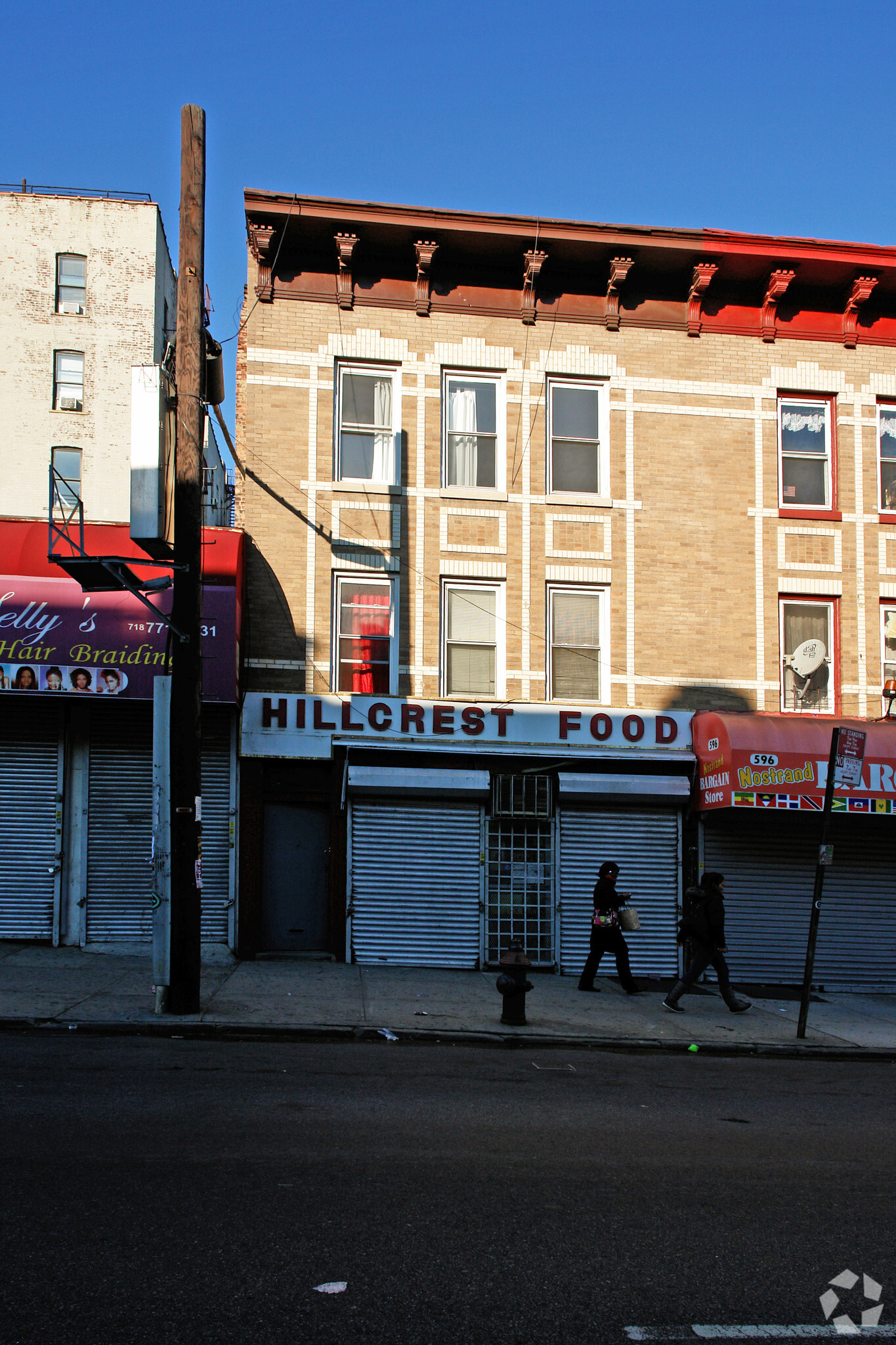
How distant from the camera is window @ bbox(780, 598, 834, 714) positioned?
17.1 m

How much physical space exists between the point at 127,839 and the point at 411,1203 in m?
10.8

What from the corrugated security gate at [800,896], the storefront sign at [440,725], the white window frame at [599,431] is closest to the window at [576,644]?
the storefront sign at [440,725]

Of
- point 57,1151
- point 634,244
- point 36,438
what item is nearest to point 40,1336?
point 57,1151

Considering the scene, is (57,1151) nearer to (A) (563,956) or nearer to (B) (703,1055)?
(B) (703,1055)

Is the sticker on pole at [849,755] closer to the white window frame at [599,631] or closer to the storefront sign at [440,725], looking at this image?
the storefront sign at [440,725]

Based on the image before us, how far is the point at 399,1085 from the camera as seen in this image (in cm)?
812

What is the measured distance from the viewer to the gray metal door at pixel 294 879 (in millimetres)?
15562

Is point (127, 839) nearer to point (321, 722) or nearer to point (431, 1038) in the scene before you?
point (321, 722)

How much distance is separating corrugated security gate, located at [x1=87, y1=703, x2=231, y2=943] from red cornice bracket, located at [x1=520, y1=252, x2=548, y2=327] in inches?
307

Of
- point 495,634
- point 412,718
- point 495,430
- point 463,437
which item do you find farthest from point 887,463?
point 412,718

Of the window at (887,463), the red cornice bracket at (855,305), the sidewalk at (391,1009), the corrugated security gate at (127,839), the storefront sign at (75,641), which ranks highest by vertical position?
the red cornice bracket at (855,305)

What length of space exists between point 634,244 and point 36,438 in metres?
19.9

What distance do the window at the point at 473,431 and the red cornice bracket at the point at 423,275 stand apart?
3.54ft

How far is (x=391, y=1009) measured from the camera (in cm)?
1188
